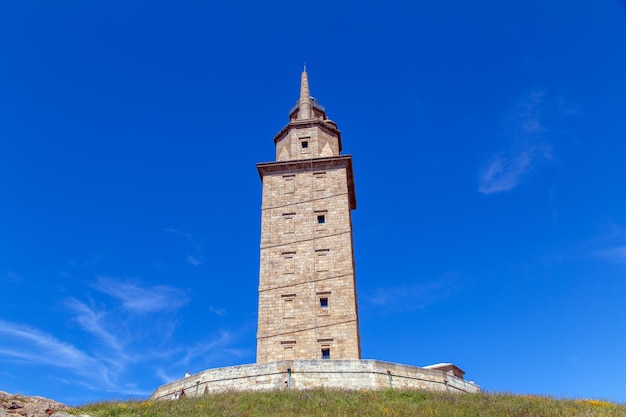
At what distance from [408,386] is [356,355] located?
18.5 ft

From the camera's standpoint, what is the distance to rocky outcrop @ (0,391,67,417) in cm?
1798

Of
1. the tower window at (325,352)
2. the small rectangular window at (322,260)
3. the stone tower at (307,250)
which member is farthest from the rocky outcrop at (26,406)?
the small rectangular window at (322,260)

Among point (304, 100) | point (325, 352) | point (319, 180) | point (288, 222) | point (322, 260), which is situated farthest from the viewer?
point (304, 100)

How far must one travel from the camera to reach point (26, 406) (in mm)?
18578

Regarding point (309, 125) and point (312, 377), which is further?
point (309, 125)

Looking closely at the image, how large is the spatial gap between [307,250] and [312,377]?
1060 cm

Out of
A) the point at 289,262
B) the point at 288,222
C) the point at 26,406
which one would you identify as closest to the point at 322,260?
the point at 289,262

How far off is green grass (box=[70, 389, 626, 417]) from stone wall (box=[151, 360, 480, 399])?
53.5 inches

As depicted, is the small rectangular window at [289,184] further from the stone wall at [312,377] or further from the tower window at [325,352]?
the stone wall at [312,377]

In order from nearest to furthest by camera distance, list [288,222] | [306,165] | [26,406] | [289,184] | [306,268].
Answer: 1. [26,406]
2. [306,268]
3. [288,222]
4. [289,184]
5. [306,165]

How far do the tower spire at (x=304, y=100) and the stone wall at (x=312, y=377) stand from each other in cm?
2112

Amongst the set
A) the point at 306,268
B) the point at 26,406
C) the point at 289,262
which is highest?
the point at 289,262

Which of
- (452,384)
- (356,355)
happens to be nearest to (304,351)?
(356,355)

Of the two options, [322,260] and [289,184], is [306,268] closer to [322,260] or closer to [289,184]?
[322,260]
